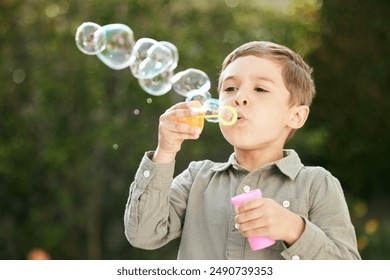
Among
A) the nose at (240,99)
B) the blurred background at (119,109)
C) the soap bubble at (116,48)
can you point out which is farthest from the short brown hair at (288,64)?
the blurred background at (119,109)

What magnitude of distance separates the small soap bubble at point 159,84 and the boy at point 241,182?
458 millimetres

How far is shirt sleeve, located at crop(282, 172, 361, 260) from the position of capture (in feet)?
5.03

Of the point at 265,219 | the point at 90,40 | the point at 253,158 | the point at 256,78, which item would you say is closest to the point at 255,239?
the point at 265,219

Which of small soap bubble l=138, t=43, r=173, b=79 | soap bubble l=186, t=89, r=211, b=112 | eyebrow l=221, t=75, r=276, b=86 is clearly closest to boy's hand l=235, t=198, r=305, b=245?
eyebrow l=221, t=75, r=276, b=86

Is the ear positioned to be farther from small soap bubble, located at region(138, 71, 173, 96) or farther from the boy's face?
small soap bubble, located at region(138, 71, 173, 96)

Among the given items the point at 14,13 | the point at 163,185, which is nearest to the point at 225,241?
the point at 163,185

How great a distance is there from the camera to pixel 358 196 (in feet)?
21.8

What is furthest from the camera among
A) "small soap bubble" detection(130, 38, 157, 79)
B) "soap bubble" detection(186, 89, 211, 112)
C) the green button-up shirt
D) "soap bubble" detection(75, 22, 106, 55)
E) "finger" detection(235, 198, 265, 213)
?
"soap bubble" detection(75, 22, 106, 55)

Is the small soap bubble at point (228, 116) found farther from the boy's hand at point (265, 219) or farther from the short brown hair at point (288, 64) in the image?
the boy's hand at point (265, 219)

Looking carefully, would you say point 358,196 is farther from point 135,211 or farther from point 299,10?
point 135,211

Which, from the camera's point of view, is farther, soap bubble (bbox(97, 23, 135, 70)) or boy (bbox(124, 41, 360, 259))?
soap bubble (bbox(97, 23, 135, 70))

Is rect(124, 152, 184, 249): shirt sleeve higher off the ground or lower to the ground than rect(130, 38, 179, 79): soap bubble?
lower

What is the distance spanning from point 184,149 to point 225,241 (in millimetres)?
4380

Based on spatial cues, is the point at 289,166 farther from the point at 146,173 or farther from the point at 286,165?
the point at 146,173
